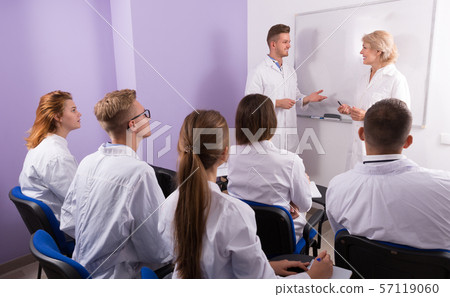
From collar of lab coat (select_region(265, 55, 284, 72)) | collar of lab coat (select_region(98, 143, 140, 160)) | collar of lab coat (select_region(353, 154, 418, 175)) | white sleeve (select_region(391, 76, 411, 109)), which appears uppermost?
collar of lab coat (select_region(265, 55, 284, 72))

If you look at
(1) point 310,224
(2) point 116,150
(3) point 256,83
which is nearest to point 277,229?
(1) point 310,224

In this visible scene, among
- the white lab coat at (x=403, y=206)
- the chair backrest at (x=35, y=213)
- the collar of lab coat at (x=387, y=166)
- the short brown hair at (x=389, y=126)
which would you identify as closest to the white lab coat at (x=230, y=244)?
the white lab coat at (x=403, y=206)

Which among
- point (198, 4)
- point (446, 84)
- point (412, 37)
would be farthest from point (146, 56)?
point (446, 84)

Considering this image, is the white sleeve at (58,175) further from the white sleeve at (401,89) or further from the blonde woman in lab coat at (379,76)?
the white sleeve at (401,89)

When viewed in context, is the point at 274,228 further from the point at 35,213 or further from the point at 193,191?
the point at 35,213

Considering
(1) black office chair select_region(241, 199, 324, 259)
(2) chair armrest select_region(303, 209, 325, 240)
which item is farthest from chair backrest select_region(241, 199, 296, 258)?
(2) chair armrest select_region(303, 209, 325, 240)

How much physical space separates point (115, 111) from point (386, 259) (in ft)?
3.79

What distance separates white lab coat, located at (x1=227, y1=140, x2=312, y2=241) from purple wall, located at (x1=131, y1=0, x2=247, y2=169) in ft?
4.26

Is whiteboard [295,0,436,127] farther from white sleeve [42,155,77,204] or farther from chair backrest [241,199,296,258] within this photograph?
white sleeve [42,155,77,204]

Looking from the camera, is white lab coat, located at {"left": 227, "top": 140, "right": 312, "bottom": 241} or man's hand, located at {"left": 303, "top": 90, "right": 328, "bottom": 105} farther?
man's hand, located at {"left": 303, "top": 90, "right": 328, "bottom": 105}

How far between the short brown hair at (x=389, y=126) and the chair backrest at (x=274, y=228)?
0.47 m

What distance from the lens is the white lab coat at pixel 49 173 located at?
5.59ft

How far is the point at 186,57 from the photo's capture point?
2912 mm

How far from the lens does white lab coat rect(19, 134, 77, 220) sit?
170 centimetres
